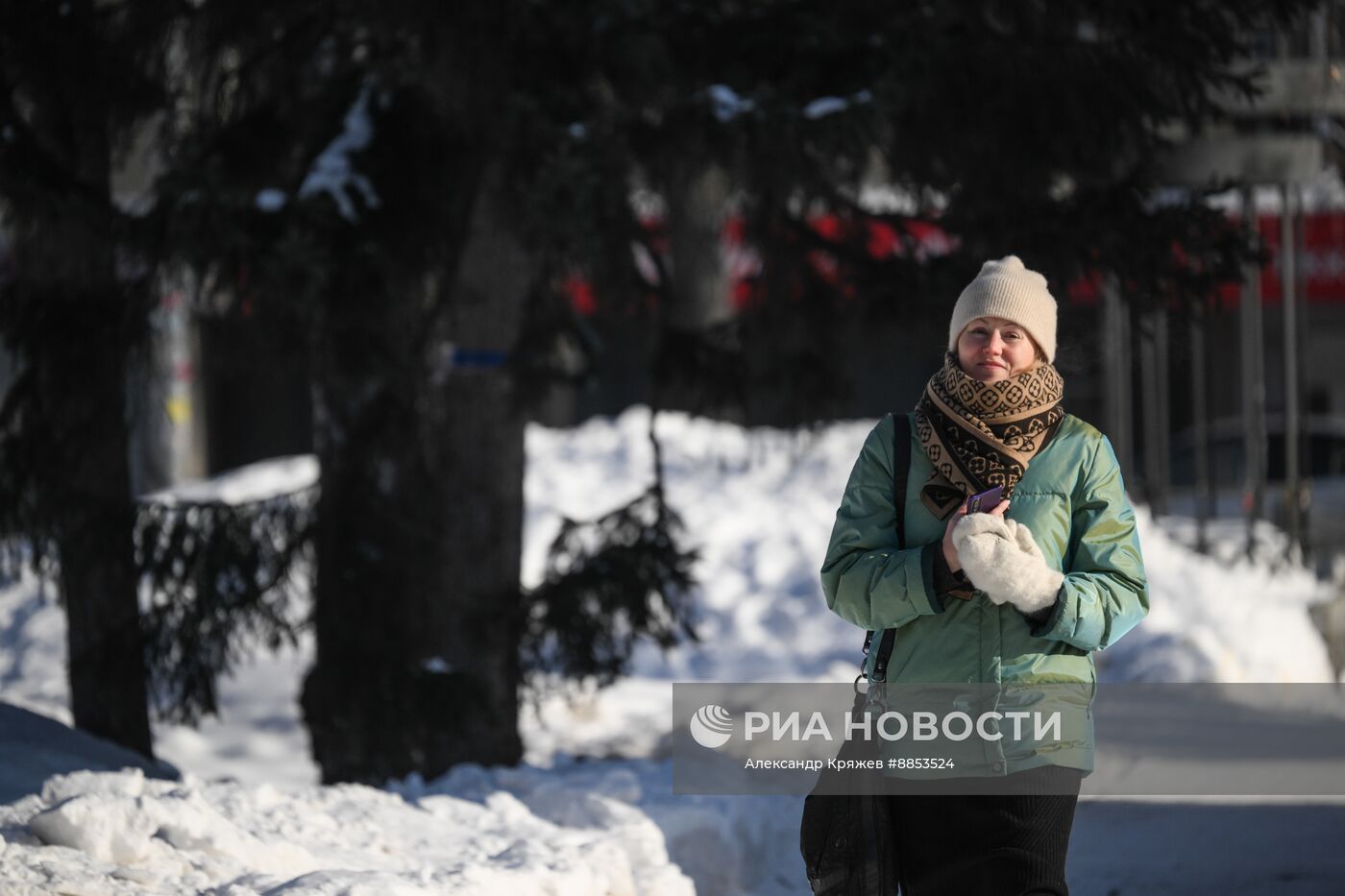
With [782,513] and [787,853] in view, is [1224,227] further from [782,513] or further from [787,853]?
[782,513]

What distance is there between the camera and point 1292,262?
1268 cm

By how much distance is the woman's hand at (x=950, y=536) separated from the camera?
2.88m

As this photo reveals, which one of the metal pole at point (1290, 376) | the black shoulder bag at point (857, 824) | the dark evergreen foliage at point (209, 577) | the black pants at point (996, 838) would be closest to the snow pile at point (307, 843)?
the dark evergreen foliage at point (209, 577)

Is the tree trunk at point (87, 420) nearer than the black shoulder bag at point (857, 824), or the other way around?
the black shoulder bag at point (857, 824)

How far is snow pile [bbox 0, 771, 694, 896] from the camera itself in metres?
3.97

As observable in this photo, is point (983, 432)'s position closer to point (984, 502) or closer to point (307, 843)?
point (984, 502)

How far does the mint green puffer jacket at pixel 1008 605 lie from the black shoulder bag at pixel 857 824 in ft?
0.07

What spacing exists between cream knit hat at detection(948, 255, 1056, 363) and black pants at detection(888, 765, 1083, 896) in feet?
2.80

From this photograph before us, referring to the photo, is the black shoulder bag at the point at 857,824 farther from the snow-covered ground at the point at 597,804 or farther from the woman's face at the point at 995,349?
the snow-covered ground at the point at 597,804

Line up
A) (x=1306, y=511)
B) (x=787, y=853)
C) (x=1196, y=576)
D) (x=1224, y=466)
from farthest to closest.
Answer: (x=1224, y=466), (x=1306, y=511), (x=1196, y=576), (x=787, y=853)

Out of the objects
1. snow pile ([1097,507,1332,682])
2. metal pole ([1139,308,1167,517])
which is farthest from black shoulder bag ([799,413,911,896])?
metal pole ([1139,308,1167,517])

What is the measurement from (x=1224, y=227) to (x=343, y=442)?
3.54 meters

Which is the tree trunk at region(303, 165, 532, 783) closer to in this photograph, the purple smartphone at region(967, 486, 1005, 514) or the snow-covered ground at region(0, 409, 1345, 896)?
the snow-covered ground at region(0, 409, 1345, 896)

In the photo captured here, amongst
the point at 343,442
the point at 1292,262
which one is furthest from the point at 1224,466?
the point at 343,442
